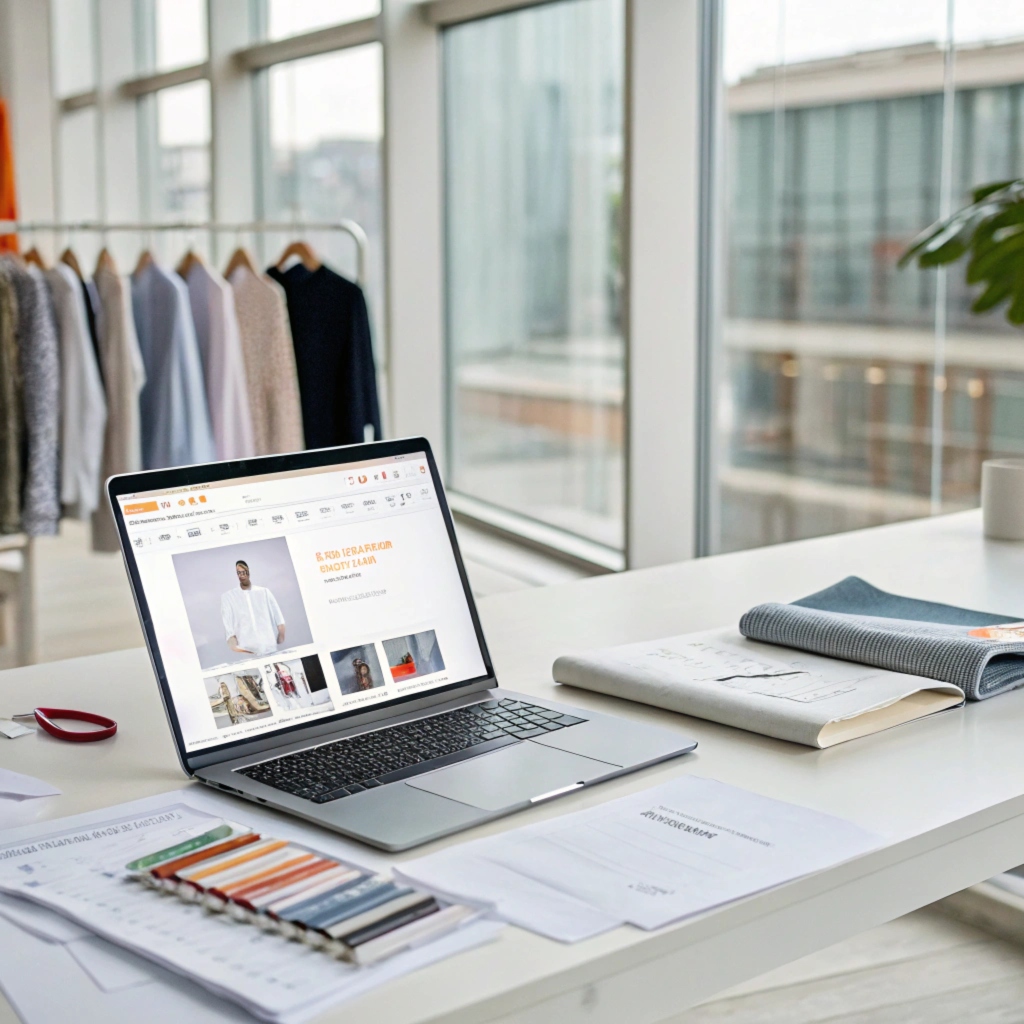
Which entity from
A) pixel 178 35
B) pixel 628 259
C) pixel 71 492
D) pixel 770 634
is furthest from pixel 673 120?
pixel 178 35

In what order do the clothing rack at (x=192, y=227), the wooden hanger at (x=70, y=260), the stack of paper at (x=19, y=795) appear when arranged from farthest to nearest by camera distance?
the wooden hanger at (x=70, y=260) < the clothing rack at (x=192, y=227) < the stack of paper at (x=19, y=795)

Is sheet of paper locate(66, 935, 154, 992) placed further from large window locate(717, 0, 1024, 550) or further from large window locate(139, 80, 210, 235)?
large window locate(139, 80, 210, 235)

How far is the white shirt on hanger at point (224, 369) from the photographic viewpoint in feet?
9.87

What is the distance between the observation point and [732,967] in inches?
31.0

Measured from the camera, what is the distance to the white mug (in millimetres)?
1911

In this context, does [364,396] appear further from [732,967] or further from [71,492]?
[732,967]

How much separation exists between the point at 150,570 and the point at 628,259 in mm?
2309

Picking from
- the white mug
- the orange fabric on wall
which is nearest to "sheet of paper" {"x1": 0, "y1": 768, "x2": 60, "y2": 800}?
the white mug

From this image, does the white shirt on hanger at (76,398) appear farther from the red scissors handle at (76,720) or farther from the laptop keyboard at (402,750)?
the laptop keyboard at (402,750)

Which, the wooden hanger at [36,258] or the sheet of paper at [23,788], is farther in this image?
the wooden hanger at [36,258]

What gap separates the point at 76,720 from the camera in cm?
116

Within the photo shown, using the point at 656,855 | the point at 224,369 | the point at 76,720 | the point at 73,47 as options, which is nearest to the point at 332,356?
the point at 224,369

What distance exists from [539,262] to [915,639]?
2.80 m

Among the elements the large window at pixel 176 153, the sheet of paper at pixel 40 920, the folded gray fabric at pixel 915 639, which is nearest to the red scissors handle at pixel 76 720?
the sheet of paper at pixel 40 920
